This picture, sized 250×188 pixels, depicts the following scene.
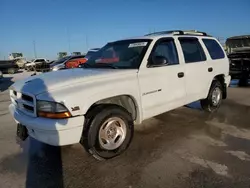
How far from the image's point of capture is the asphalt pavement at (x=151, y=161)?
3.14m

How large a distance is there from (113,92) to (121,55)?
3.85ft

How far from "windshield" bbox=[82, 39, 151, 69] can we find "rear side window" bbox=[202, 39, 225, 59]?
6.53 feet

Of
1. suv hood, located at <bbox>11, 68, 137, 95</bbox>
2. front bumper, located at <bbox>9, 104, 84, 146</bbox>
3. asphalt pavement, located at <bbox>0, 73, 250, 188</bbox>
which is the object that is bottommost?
asphalt pavement, located at <bbox>0, 73, 250, 188</bbox>

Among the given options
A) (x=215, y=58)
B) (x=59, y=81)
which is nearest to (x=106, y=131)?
(x=59, y=81)

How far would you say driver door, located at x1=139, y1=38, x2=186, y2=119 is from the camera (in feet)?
13.8

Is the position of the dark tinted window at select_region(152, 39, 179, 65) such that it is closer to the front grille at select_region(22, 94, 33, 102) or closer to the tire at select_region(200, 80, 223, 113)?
the tire at select_region(200, 80, 223, 113)

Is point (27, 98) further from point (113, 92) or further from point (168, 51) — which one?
point (168, 51)

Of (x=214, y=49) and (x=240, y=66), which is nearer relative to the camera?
(x=214, y=49)

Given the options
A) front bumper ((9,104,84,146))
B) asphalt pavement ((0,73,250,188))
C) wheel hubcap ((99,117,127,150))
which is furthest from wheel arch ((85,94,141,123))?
front bumper ((9,104,84,146))

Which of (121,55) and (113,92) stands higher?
(121,55)

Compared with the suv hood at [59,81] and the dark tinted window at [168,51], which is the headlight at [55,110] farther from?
the dark tinted window at [168,51]

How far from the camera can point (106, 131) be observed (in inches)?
148

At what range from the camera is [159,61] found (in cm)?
433

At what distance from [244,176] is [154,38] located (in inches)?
105
